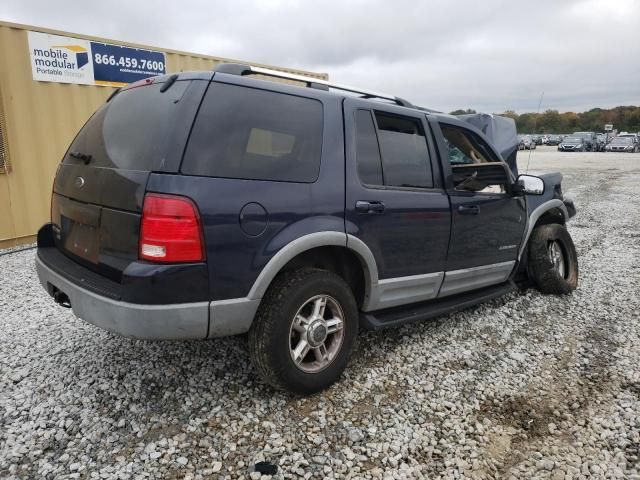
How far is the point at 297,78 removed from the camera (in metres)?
2.96

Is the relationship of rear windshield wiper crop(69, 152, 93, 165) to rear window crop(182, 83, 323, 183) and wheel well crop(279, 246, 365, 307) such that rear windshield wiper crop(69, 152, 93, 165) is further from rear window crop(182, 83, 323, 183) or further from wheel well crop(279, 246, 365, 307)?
wheel well crop(279, 246, 365, 307)

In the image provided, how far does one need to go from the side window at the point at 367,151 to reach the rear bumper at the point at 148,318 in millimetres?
1323

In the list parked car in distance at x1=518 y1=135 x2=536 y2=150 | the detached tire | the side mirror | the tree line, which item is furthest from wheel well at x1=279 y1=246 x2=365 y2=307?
the tree line

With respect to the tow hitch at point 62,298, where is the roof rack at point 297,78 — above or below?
above

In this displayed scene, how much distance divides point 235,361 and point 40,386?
3.97 ft

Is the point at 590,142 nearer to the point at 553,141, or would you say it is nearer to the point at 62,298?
the point at 553,141

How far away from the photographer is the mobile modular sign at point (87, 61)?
6.68 metres

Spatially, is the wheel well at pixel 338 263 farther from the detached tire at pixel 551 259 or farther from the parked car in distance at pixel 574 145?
the parked car in distance at pixel 574 145

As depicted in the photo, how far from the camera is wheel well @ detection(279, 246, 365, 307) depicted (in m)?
2.74

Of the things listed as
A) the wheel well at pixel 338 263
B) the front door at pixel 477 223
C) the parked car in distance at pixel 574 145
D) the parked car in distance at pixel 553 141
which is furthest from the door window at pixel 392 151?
the parked car in distance at pixel 553 141

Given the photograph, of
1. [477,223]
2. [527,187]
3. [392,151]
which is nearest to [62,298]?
[392,151]

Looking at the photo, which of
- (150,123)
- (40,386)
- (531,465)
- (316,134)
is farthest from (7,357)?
(531,465)

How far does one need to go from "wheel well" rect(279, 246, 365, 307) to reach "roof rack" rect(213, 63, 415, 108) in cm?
109

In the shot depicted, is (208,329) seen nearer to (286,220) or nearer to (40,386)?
(286,220)
